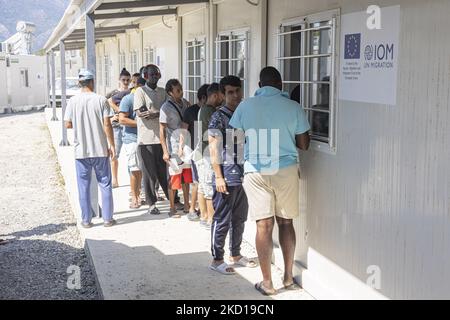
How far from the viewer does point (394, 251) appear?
11.5 feet

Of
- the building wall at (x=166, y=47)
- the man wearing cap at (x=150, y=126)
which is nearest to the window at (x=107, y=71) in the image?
the building wall at (x=166, y=47)

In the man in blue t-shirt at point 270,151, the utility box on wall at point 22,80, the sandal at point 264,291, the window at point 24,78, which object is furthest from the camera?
the window at point 24,78

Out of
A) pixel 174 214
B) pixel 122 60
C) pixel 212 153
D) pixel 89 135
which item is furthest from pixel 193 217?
pixel 122 60

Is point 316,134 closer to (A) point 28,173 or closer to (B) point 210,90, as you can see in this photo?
(B) point 210,90

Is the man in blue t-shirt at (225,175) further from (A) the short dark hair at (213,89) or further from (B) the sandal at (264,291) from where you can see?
(A) the short dark hair at (213,89)

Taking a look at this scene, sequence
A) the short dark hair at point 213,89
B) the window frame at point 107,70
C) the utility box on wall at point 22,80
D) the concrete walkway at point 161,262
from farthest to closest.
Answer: the utility box on wall at point 22,80, the window frame at point 107,70, the short dark hair at point 213,89, the concrete walkway at point 161,262

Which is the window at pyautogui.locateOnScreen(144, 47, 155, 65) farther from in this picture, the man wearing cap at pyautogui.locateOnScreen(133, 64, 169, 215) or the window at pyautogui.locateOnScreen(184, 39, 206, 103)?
the man wearing cap at pyautogui.locateOnScreen(133, 64, 169, 215)

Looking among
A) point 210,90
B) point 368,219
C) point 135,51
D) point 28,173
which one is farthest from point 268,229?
point 135,51

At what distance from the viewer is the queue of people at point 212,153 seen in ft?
14.0

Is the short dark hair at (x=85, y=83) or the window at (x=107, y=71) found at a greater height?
the window at (x=107, y=71)

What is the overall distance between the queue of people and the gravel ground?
618 millimetres

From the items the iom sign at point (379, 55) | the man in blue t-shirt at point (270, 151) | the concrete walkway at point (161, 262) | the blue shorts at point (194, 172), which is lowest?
the concrete walkway at point (161, 262)

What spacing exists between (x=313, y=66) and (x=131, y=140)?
3252mm

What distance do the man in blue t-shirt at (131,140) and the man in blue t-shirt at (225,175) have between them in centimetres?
244
